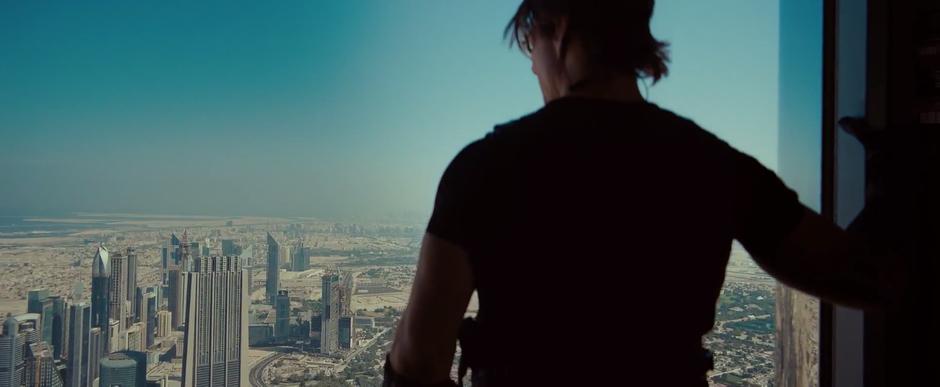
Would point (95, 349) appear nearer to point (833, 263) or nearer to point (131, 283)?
point (131, 283)

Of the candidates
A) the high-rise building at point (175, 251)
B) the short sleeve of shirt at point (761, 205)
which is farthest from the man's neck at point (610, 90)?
the high-rise building at point (175, 251)

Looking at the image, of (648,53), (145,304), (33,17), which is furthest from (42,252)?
(648,53)

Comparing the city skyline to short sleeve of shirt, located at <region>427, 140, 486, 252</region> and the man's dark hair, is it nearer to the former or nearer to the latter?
the man's dark hair

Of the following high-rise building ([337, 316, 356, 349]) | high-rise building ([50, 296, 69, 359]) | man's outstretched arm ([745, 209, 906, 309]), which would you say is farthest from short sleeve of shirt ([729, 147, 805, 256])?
high-rise building ([50, 296, 69, 359])

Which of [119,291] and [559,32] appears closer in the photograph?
[559,32]

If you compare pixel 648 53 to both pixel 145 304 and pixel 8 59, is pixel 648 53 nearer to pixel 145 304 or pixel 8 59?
pixel 145 304

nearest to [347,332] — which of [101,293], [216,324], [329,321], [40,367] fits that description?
[329,321]

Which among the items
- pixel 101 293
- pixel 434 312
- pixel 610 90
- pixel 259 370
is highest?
pixel 610 90
